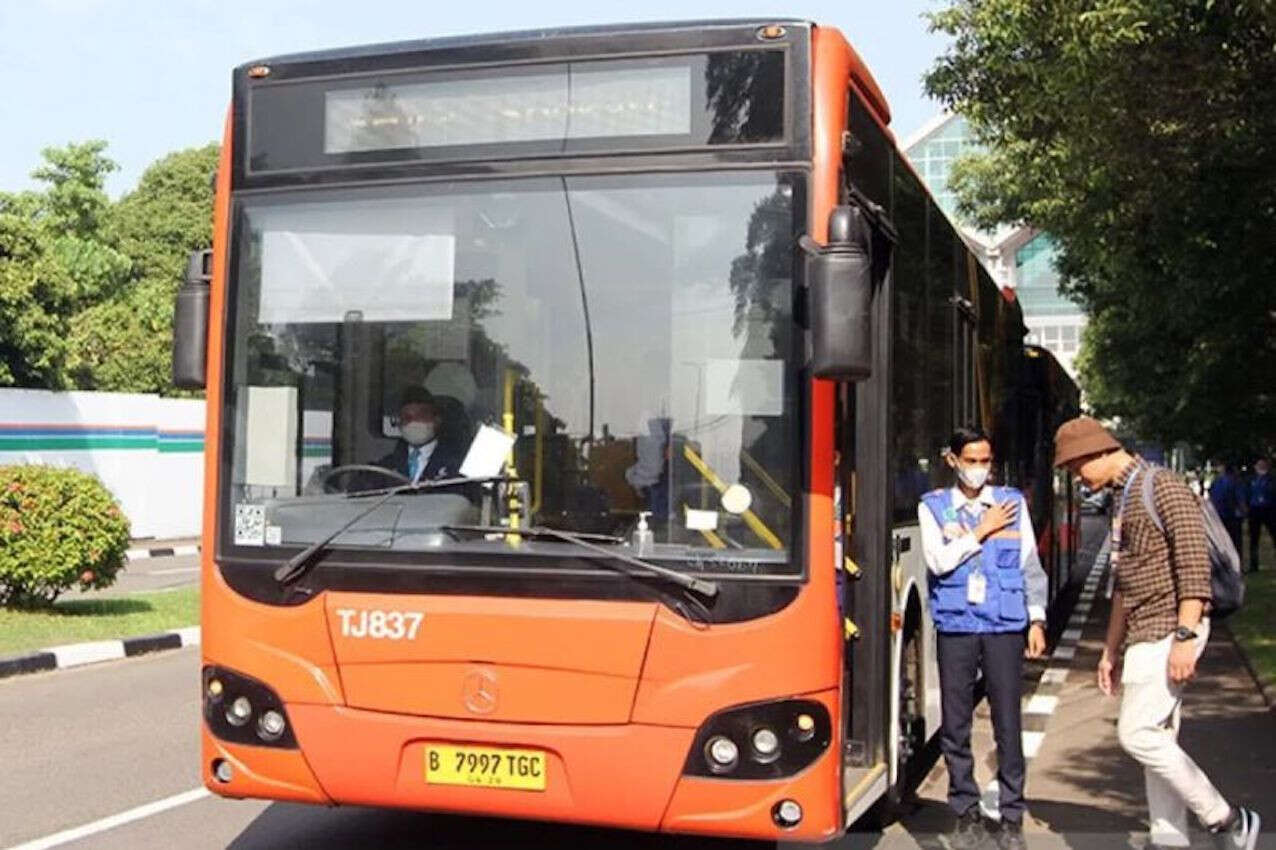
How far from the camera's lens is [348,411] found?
5.68 m

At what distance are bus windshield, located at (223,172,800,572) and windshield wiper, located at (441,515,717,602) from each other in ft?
0.12

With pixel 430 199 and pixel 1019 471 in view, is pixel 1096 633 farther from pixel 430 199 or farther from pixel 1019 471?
pixel 430 199

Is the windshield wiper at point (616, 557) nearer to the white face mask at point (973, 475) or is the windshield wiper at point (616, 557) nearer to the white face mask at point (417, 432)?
the white face mask at point (417, 432)

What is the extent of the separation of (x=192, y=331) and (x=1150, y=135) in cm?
864

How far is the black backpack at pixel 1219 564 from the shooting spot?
5.88m

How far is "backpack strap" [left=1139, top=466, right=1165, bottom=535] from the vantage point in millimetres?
5957

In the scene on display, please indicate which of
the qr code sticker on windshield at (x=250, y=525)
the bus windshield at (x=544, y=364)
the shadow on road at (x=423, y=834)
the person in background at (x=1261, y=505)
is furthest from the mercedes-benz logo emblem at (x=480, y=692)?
the person in background at (x=1261, y=505)

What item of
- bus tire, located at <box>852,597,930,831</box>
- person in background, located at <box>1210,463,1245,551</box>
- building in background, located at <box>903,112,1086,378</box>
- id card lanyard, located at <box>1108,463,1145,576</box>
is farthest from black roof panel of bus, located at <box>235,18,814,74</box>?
building in background, located at <box>903,112,1086,378</box>

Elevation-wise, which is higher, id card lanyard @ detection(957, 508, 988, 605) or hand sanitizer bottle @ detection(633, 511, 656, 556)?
hand sanitizer bottle @ detection(633, 511, 656, 556)

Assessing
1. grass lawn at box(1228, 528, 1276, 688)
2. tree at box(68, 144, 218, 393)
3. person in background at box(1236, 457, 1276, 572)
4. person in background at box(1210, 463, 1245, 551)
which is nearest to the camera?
grass lawn at box(1228, 528, 1276, 688)

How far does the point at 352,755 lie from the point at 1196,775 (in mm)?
3104

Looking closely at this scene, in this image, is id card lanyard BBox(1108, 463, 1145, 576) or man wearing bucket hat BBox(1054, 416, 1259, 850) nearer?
man wearing bucket hat BBox(1054, 416, 1259, 850)

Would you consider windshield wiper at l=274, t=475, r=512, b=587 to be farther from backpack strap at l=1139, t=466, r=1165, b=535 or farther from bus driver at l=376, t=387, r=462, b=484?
backpack strap at l=1139, t=466, r=1165, b=535

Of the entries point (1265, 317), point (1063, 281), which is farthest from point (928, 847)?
point (1063, 281)
